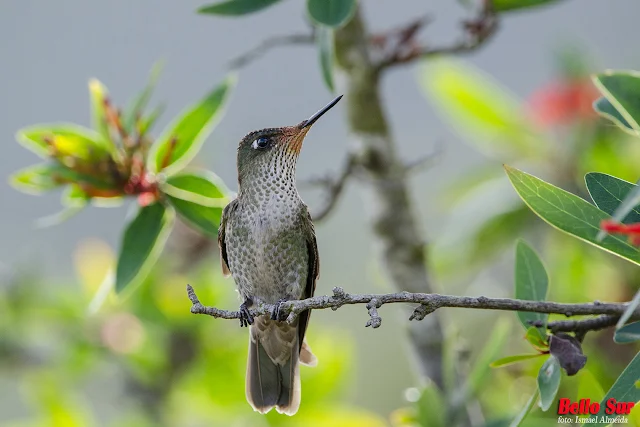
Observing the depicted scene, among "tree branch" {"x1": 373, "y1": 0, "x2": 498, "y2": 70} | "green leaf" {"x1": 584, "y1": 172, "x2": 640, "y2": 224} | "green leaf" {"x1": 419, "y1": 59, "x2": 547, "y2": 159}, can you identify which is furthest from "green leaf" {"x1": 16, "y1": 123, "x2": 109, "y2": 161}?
"green leaf" {"x1": 419, "y1": 59, "x2": 547, "y2": 159}

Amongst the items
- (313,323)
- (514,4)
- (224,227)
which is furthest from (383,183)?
(313,323)

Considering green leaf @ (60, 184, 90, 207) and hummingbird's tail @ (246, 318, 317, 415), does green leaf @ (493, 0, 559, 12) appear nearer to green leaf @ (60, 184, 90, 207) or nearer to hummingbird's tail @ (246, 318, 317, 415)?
hummingbird's tail @ (246, 318, 317, 415)

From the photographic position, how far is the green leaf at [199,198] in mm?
1858

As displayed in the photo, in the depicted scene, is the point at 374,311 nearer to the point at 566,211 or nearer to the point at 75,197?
the point at 566,211

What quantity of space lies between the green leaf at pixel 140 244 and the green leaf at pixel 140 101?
238 mm

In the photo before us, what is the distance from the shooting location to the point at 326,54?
173 cm

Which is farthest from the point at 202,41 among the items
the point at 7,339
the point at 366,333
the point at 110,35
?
the point at 7,339

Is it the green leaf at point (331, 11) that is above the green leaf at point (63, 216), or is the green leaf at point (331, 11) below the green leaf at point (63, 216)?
above

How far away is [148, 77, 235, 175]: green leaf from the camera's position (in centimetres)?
197

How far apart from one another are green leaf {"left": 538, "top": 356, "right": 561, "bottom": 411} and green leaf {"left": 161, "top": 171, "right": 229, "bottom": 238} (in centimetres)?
77

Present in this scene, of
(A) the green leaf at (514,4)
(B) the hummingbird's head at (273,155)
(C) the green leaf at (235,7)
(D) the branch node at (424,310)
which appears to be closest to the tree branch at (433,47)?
(A) the green leaf at (514,4)

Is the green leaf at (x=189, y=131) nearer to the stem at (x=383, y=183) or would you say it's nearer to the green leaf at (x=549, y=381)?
the stem at (x=383, y=183)

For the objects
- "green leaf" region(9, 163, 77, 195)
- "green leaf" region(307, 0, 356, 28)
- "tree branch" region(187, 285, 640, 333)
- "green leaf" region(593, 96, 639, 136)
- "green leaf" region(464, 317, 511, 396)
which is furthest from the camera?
"green leaf" region(9, 163, 77, 195)

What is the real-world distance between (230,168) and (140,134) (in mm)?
2020
